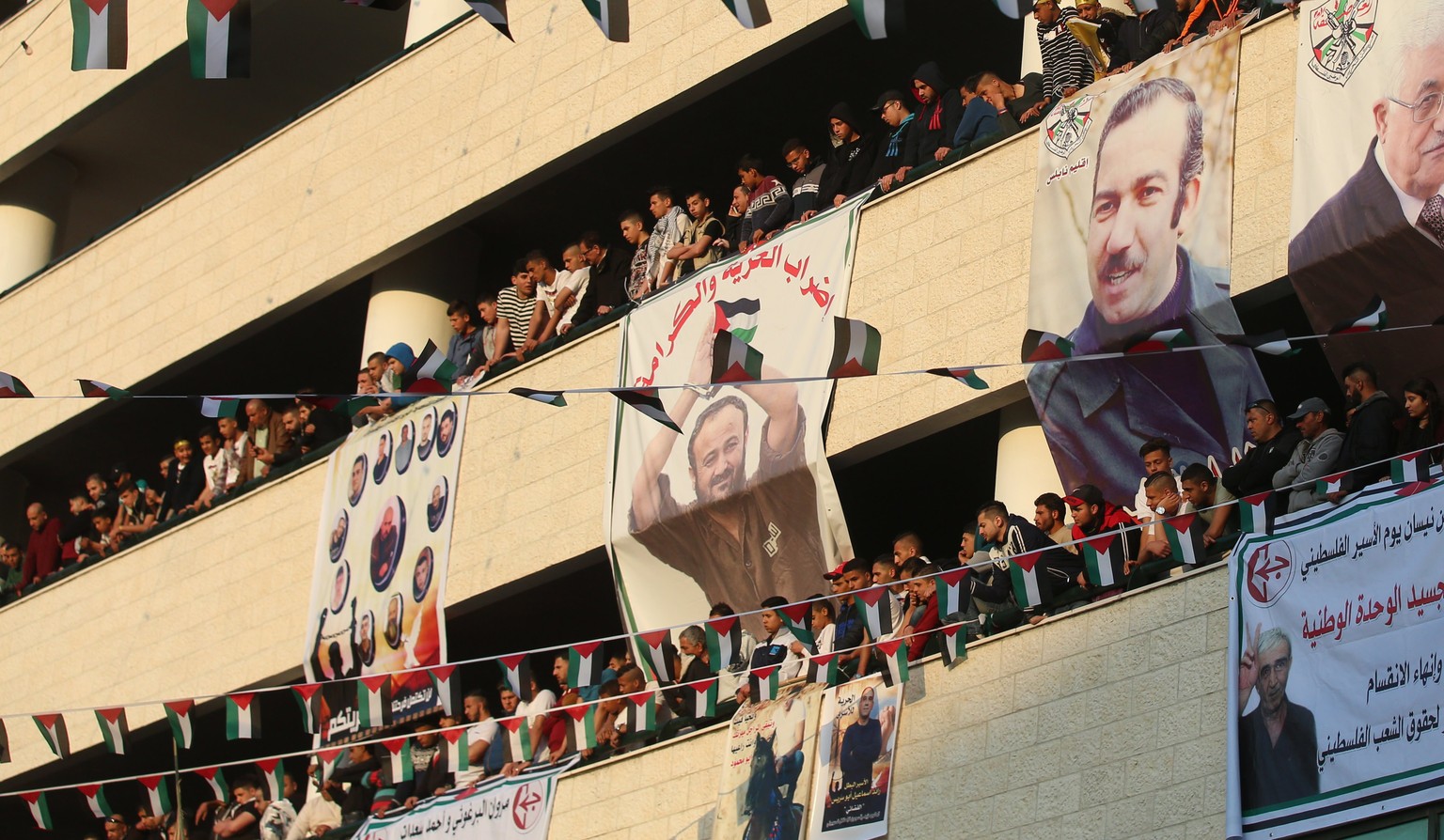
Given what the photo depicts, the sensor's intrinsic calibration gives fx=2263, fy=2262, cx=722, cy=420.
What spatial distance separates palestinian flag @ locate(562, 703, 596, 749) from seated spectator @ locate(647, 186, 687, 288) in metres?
3.35

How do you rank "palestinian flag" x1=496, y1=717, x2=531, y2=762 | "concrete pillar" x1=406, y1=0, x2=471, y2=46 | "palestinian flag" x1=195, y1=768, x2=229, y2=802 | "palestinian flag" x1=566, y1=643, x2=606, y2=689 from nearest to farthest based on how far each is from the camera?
"palestinian flag" x1=566, y1=643, x2=606, y2=689, "palestinian flag" x1=496, y1=717, x2=531, y2=762, "palestinian flag" x1=195, y1=768, x2=229, y2=802, "concrete pillar" x1=406, y1=0, x2=471, y2=46

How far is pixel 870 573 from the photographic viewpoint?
1356 centimetres

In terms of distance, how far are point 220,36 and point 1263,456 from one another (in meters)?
5.47

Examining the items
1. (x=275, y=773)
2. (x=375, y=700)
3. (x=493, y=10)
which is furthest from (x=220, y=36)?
(x=275, y=773)

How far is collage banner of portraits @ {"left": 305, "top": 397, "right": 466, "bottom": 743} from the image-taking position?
58.1 feet

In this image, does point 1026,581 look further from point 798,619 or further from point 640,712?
point 640,712

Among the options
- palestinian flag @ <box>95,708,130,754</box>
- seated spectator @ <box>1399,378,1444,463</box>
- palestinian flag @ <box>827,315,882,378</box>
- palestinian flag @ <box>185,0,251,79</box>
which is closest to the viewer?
palestinian flag @ <box>185,0,251,79</box>

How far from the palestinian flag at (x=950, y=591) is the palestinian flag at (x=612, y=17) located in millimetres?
3464

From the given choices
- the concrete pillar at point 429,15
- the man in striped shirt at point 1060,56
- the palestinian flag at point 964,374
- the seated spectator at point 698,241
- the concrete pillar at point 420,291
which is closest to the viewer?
the palestinian flag at point 964,374

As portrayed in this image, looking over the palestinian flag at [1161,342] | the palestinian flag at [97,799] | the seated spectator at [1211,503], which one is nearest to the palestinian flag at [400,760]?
the palestinian flag at [97,799]

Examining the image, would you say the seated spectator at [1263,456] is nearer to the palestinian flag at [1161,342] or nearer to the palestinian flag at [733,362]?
the palestinian flag at [1161,342]

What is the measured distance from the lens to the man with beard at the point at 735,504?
580 inches

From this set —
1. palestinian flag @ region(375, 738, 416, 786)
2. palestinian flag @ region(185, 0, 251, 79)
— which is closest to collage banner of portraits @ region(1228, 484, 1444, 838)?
palestinian flag @ region(185, 0, 251, 79)

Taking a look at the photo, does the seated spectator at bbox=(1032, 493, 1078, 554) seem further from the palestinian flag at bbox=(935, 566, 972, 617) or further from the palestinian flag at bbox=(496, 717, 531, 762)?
the palestinian flag at bbox=(496, 717, 531, 762)
